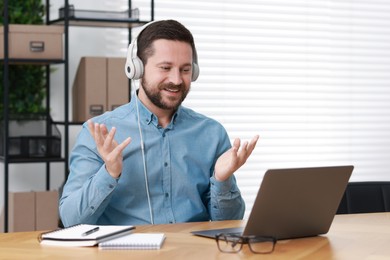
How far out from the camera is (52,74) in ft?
14.2

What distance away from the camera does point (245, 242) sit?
1883 millimetres

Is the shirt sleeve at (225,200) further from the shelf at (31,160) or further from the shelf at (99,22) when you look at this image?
the shelf at (99,22)

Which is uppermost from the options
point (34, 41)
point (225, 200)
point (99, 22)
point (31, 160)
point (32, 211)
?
point (99, 22)

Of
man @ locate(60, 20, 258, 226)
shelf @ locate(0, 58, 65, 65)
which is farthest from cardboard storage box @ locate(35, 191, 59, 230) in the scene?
man @ locate(60, 20, 258, 226)

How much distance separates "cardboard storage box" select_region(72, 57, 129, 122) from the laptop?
80.4 inches

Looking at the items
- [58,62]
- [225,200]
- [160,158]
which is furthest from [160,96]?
[58,62]

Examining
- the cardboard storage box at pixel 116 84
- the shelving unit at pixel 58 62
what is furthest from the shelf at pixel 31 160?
the cardboard storage box at pixel 116 84

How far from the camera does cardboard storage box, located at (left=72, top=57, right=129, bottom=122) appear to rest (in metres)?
4.03

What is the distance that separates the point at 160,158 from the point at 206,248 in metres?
0.70

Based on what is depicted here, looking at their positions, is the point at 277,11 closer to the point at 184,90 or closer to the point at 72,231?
the point at 184,90

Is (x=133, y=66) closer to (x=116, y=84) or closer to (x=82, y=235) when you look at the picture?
(x=82, y=235)

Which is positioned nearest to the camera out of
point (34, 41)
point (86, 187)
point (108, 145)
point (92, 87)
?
point (108, 145)

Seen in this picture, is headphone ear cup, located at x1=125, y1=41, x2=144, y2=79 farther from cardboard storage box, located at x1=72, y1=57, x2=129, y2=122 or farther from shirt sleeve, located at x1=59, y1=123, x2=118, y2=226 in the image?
cardboard storage box, located at x1=72, y1=57, x2=129, y2=122

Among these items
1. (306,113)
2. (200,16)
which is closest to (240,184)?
(306,113)
